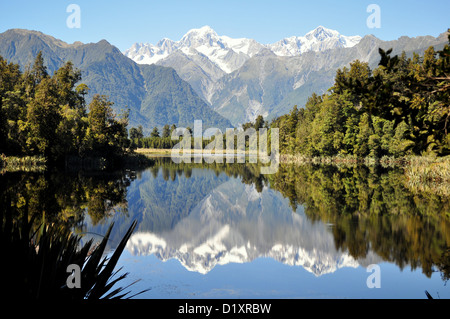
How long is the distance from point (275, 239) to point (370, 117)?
174 ft

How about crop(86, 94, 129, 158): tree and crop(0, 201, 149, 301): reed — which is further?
crop(86, 94, 129, 158): tree

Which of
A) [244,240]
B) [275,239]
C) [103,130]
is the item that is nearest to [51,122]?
[103,130]

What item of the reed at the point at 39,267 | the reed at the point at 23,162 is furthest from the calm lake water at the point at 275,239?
the reed at the point at 23,162

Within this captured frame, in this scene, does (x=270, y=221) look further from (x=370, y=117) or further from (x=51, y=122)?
(x=370, y=117)

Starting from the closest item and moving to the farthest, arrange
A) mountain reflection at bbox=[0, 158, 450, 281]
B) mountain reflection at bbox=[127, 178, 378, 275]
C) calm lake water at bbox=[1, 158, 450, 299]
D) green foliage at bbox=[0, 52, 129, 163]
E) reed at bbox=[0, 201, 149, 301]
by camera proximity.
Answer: reed at bbox=[0, 201, 149, 301]
calm lake water at bbox=[1, 158, 450, 299]
mountain reflection at bbox=[127, 178, 378, 275]
mountain reflection at bbox=[0, 158, 450, 281]
green foliage at bbox=[0, 52, 129, 163]

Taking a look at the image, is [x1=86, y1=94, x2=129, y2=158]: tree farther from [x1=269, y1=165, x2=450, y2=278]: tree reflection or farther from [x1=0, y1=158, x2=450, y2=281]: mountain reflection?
[x1=269, y1=165, x2=450, y2=278]: tree reflection

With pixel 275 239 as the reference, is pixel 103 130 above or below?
above

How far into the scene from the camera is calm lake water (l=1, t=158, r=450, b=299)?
1116cm

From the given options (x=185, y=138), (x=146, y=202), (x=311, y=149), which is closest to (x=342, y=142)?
(x=311, y=149)

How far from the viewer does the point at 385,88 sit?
625 centimetres

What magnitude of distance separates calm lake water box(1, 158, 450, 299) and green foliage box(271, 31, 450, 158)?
3.65 metres

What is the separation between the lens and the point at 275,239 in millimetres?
17531

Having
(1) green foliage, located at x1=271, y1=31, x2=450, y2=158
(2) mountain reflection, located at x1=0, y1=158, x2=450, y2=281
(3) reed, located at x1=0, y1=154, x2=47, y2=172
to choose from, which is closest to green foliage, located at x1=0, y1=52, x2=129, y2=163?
(3) reed, located at x1=0, y1=154, x2=47, y2=172

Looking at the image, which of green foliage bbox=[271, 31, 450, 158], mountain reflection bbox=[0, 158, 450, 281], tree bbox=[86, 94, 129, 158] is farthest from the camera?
tree bbox=[86, 94, 129, 158]
